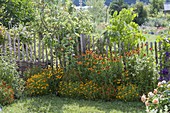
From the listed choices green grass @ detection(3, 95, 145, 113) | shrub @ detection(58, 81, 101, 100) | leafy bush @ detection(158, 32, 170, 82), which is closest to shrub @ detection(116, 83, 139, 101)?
green grass @ detection(3, 95, 145, 113)

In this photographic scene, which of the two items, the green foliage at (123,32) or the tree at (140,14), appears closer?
the green foliage at (123,32)

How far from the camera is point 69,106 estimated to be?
6246 millimetres

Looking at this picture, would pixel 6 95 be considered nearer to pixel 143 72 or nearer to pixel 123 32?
pixel 143 72

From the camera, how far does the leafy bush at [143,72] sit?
258 inches

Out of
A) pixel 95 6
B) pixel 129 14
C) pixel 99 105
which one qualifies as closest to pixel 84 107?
pixel 99 105

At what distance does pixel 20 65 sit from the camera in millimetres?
7934

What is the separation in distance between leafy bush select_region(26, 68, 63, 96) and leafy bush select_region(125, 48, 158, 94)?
5.64ft

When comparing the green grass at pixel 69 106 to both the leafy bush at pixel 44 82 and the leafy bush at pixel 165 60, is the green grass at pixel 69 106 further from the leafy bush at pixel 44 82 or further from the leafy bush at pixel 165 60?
the leafy bush at pixel 165 60

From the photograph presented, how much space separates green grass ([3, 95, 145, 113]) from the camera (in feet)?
19.6

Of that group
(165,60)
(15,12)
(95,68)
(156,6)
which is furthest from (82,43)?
(156,6)

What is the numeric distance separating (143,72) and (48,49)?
8.77 feet

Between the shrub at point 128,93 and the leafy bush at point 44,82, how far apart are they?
4.97 feet

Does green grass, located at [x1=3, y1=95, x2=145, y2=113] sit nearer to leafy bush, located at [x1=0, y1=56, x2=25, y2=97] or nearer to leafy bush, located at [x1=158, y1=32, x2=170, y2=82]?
leafy bush, located at [x1=0, y1=56, x2=25, y2=97]

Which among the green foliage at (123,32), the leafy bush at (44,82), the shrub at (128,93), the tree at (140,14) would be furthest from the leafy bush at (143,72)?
the tree at (140,14)
